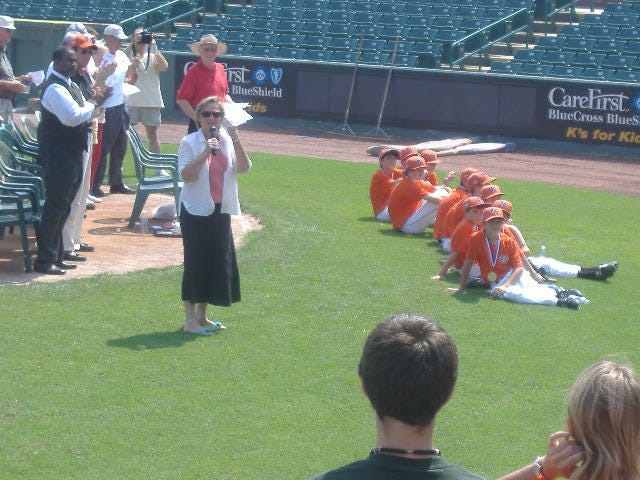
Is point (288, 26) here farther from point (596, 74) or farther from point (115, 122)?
point (115, 122)

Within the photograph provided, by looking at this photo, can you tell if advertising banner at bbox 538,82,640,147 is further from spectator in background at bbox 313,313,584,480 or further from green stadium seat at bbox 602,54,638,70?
spectator in background at bbox 313,313,584,480

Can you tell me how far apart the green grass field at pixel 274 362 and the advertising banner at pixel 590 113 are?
877 cm

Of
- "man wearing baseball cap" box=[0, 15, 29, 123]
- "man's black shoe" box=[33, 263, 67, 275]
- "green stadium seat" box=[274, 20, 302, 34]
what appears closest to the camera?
"man's black shoe" box=[33, 263, 67, 275]

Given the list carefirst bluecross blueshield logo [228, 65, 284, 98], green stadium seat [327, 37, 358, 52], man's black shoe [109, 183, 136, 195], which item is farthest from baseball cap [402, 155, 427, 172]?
green stadium seat [327, 37, 358, 52]

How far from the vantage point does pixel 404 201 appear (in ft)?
39.5

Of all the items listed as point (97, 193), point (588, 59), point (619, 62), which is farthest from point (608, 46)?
point (97, 193)

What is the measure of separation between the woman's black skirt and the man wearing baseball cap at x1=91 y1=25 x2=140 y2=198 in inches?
194

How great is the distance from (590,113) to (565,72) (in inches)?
72.6

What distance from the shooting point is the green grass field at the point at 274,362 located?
556 centimetres

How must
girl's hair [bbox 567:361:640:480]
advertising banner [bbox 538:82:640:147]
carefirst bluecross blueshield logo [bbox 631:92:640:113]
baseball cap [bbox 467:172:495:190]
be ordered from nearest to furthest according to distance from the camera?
1. girl's hair [bbox 567:361:640:480]
2. baseball cap [bbox 467:172:495:190]
3. carefirst bluecross blueshield logo [bbox 631:92:640:113]
4. advertising banner [bbox 538:82:640:147]

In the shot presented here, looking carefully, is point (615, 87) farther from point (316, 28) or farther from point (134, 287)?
point (134, 287)

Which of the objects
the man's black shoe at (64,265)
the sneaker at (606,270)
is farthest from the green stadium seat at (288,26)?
the man's black shoe at (64,265)

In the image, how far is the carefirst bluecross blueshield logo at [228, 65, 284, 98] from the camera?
23281 mm

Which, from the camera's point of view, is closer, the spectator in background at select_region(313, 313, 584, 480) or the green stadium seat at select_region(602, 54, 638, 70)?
the spectator in background at select_region(313, 313, 584, 480)
